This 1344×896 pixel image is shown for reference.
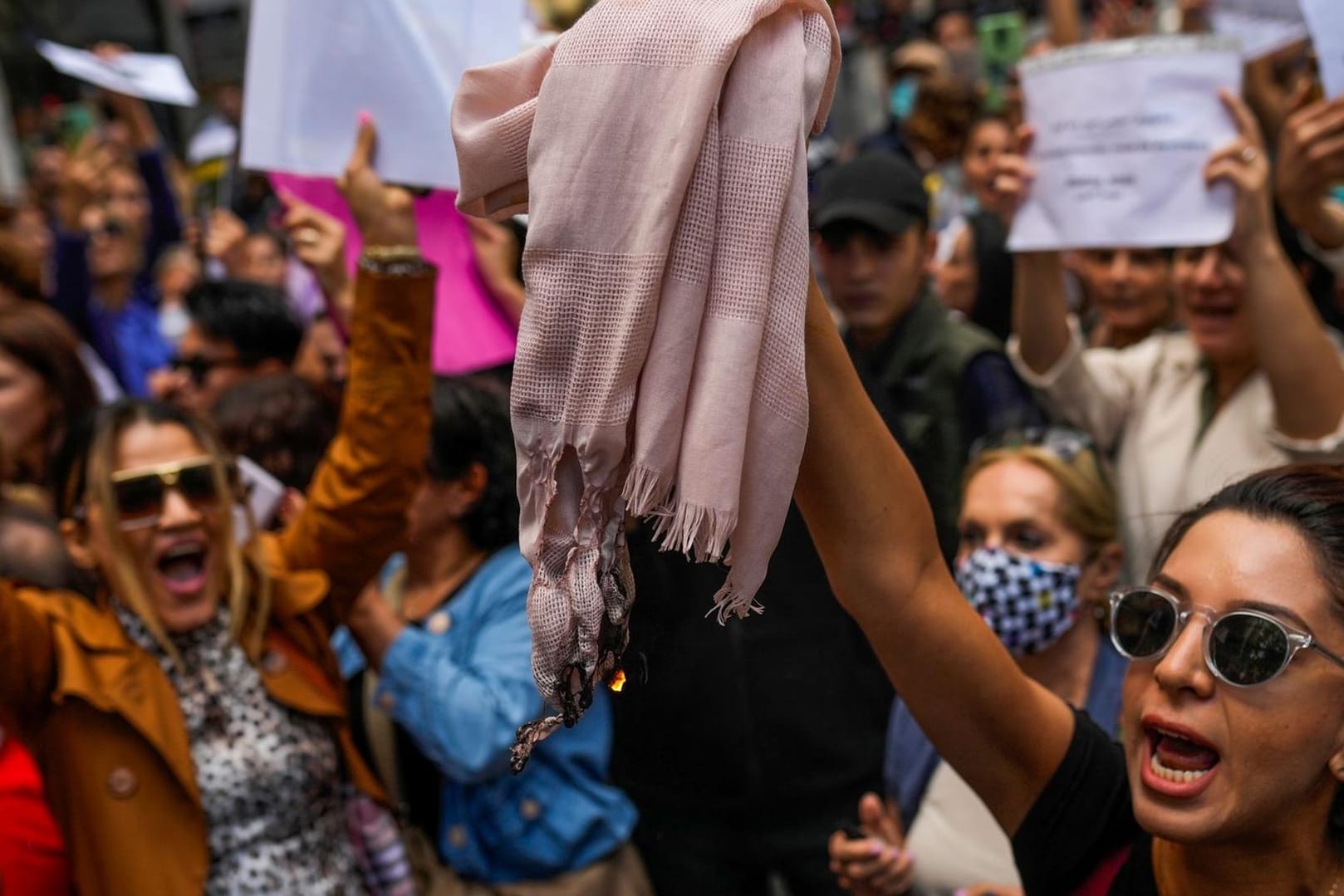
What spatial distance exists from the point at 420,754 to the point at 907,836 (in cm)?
108

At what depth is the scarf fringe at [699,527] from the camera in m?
1.25

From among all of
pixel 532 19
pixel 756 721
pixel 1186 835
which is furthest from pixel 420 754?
pixel 532 19

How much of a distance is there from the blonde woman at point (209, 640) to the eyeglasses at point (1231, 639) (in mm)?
1421

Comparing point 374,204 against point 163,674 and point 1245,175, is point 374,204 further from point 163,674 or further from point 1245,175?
point 1245,175

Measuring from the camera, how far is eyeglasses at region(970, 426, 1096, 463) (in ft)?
9.64

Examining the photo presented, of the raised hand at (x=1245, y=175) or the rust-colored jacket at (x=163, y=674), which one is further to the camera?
the raised hand at (x=1245, y=175)

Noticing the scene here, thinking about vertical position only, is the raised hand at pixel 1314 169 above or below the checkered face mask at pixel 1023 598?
above

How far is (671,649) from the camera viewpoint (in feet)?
5.17

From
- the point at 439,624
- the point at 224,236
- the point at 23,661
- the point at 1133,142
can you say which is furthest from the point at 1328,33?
the point at 224,236

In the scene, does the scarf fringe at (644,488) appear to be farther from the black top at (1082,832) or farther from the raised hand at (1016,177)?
the raised hand at (1016,177)

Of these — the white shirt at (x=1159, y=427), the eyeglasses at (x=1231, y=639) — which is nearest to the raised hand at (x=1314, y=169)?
the white shirt at (x=1159, y=427)

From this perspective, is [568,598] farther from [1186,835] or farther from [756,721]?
Result: [756,721]

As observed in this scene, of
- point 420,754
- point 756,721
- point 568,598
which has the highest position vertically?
point 568,598

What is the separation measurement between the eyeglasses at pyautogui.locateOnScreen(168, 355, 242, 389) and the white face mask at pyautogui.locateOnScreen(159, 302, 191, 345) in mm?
1600
